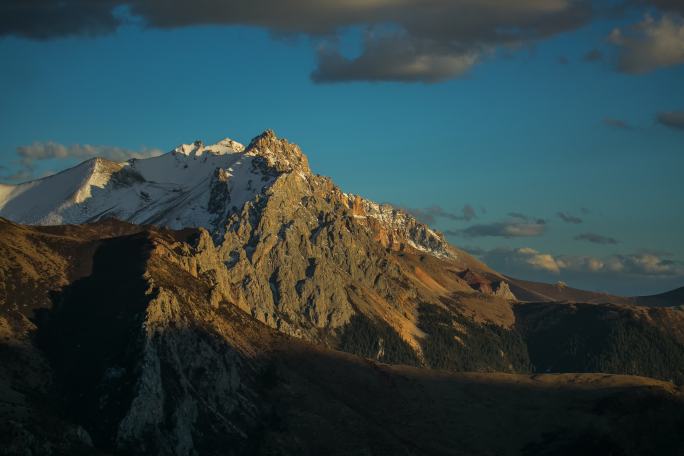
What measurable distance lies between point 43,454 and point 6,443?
318 inches

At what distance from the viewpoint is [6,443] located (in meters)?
195

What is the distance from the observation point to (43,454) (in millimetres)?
199875
